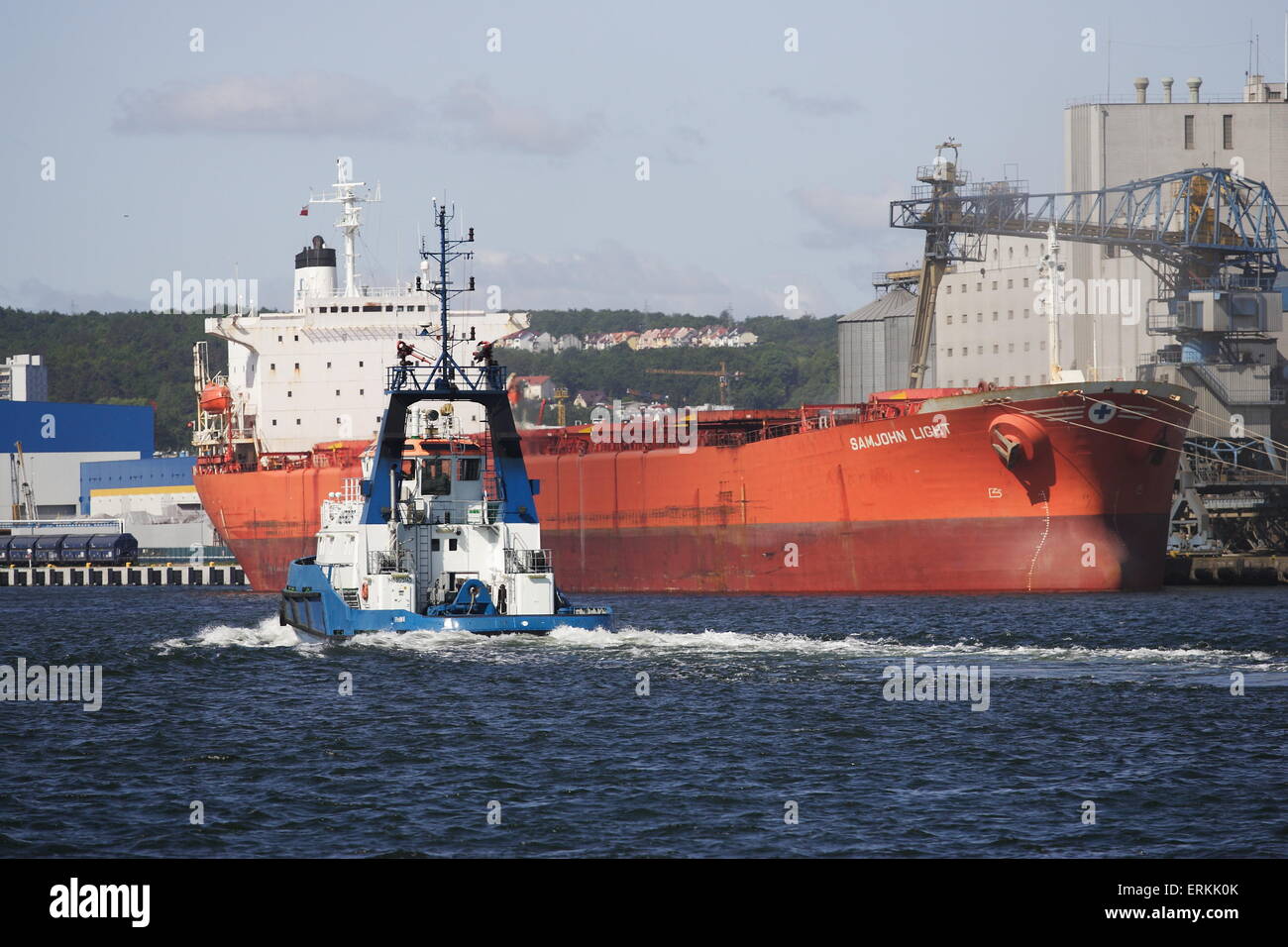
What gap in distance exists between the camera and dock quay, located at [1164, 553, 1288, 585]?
47.8 m

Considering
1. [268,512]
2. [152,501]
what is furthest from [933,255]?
[152,501]

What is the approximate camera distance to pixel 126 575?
236 ft

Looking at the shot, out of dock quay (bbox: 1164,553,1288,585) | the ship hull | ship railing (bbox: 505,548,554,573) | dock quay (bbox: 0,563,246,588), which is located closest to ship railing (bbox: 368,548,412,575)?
ship railing (bbox: 505,548,554,573)

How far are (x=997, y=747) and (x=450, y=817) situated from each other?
261 inches

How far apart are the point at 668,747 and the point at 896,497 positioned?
23.1m

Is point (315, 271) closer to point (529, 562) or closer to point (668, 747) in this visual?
point (529, 562)

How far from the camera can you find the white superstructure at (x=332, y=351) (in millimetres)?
55906

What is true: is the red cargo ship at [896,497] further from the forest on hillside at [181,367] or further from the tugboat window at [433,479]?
the forest on hillside at [181,367]

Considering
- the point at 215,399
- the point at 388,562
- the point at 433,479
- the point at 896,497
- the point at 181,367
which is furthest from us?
the point at 181,367

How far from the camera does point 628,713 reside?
20.4 metres

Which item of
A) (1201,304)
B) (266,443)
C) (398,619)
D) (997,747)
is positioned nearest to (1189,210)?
(1201,304)

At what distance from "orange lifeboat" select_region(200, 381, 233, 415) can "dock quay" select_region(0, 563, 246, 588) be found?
9048 millimetres

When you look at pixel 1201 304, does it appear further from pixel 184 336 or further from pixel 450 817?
pixel 184 336

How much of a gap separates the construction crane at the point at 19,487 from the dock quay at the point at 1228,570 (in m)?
64.9
